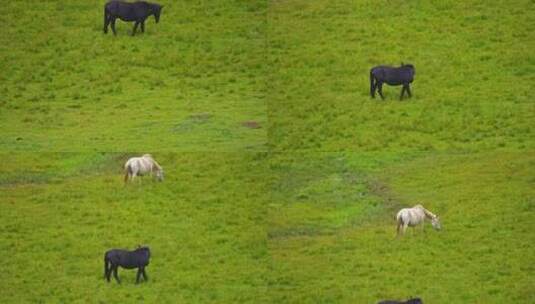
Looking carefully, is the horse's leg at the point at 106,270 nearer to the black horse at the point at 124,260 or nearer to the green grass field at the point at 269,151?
the black horse at the point at 124,260

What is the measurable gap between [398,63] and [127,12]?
8.11m

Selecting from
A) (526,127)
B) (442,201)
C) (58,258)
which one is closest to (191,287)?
(58,258)

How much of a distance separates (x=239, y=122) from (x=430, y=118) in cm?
538

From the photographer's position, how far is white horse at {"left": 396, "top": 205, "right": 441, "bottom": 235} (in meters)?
58.4

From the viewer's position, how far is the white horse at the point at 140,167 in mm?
60031

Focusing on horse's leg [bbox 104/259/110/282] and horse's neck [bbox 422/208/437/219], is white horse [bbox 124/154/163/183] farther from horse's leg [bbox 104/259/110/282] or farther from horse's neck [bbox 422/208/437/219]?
horse's neck [bbox 422/208/437/219]

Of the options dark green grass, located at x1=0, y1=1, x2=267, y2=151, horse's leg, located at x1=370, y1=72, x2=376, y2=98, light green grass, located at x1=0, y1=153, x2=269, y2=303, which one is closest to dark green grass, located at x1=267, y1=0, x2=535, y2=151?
horse's leg, located at x1=370, y1=72, x2=376, y2=98

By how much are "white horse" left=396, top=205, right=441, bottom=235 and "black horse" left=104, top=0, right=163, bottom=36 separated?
441 inches

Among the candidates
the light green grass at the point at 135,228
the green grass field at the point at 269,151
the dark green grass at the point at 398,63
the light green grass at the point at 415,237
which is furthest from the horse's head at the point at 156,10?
the light green grass at the point at 415,237

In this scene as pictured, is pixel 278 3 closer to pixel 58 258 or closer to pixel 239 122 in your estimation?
→ pixel 239 122

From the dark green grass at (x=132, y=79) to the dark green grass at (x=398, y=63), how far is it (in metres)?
0.97

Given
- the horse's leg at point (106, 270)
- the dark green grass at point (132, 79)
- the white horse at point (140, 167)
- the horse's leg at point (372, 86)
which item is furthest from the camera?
the horse's leg at point (372, 86)

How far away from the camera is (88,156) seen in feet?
199

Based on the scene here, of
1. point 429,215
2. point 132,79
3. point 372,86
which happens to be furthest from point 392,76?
point 132,79
